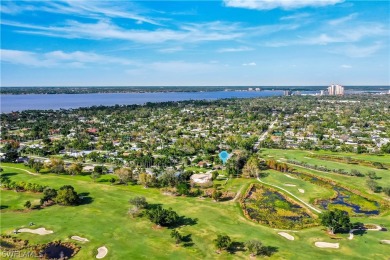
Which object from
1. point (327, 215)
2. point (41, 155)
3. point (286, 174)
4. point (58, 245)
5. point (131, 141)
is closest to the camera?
point (58, 245)

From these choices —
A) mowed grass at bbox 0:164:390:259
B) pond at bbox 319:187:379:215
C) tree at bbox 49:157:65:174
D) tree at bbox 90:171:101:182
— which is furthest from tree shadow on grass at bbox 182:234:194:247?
tree at bbox 49:157:65:174

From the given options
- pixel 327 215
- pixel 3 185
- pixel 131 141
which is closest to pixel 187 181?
pixel 327 215

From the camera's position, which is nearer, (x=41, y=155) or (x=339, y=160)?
(x=339, y=160)

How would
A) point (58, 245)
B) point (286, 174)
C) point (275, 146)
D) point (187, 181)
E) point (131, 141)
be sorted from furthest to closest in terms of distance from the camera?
1. point (131, 141)
2. point (275, 146)
3. point (286, 174)
4. point (187, 181)
5. point (58, 245)

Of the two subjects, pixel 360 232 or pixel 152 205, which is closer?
pixel 360 232

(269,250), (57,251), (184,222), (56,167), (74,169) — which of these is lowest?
(57,251)

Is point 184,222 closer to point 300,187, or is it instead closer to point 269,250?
point 269,250

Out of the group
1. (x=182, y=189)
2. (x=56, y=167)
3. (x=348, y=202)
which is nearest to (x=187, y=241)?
(x=182, y=189)

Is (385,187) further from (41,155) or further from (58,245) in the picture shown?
(41,155)
